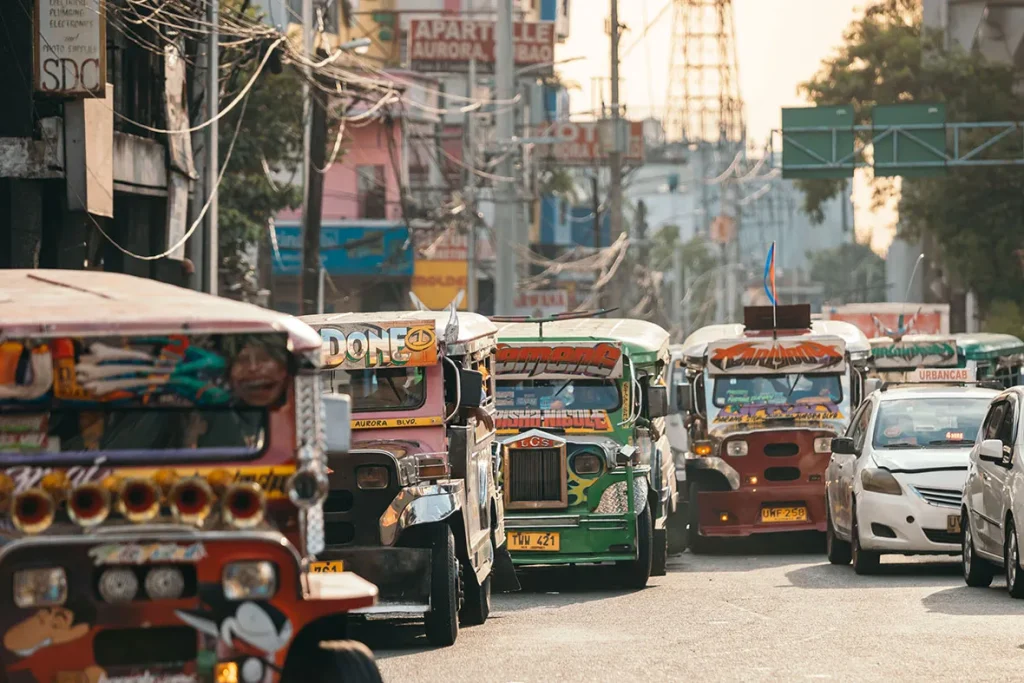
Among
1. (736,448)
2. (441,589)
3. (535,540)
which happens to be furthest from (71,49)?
(441,589)

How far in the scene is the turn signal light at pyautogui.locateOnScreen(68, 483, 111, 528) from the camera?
819 cm

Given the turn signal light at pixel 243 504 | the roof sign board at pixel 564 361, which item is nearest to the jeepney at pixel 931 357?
the roof sign board at pixel 564 361

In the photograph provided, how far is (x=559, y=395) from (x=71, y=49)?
23.9 ft

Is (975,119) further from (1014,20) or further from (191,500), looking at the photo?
(191,500)

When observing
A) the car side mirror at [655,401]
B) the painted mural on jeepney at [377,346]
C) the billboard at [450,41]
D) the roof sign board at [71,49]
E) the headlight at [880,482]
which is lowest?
the headlight at [880,482]

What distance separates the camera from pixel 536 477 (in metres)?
18.6

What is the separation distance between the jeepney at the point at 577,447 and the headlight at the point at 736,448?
14.9 feet

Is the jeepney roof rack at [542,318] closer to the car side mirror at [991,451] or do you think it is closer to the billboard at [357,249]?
the car side mirror at [991,451]

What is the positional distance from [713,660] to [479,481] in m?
3.11

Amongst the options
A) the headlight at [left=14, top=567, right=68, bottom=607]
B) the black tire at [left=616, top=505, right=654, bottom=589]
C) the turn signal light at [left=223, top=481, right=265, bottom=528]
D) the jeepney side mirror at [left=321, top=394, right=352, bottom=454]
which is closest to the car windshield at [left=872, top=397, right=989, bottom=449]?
the black tire at [left=616, top=505, right=654, bottom=589]

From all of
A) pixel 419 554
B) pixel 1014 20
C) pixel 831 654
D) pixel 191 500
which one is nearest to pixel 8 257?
pixel 419 554

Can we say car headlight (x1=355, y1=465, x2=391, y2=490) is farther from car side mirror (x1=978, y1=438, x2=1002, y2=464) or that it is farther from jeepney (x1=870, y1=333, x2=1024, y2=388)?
jeepney (x1=870, y1=333, x2=1024, y2=388)

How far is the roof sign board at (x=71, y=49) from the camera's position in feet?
73.6

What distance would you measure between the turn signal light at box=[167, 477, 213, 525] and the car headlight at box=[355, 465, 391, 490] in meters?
5.49
